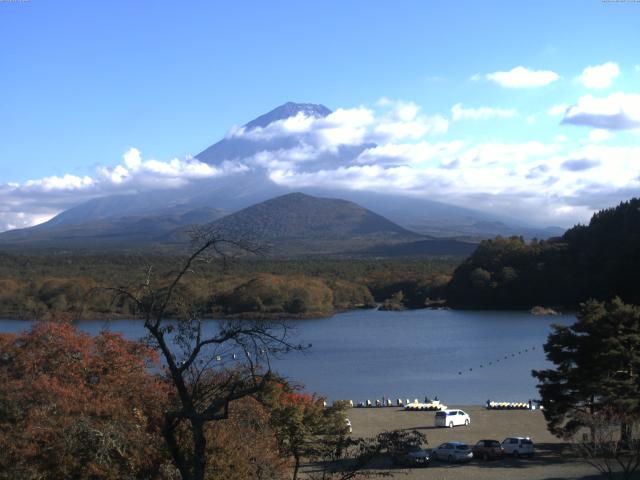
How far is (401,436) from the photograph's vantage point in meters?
7.14

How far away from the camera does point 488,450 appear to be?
14.7m

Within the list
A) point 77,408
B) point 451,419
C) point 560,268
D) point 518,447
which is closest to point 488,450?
point 518,447

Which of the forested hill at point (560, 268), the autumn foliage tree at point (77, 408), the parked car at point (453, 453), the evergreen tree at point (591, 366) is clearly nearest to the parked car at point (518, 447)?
the evergreen tree at point (591, 366)

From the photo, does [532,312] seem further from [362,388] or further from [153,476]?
[153,476]

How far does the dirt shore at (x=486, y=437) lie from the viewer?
13289mm

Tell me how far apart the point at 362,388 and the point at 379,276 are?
137 ft

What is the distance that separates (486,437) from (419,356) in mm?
16729

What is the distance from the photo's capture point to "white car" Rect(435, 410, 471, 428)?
1856 cm

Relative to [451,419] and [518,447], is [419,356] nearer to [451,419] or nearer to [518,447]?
[451,419]

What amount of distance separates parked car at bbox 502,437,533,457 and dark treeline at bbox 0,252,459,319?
805 inches

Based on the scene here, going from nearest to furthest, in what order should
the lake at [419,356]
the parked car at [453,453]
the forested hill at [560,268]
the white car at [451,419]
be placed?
the parked car at [453,453] < the white car at [451,419] < the lake at [419,356] < the forested hill at [560,268]

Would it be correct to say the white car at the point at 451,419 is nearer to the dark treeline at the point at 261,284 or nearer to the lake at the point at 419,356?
the lake at the point at 419,356

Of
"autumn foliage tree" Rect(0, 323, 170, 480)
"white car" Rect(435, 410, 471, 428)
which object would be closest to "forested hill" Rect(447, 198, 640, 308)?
"white car" Rect(435, 410, 471, 428)

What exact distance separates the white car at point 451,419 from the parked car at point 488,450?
144 inches
